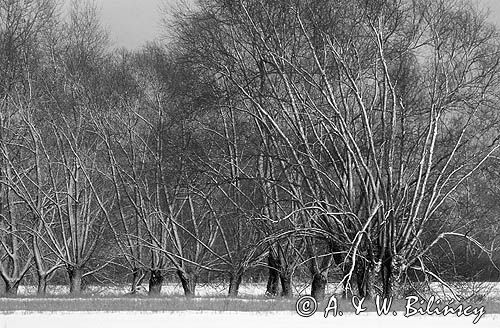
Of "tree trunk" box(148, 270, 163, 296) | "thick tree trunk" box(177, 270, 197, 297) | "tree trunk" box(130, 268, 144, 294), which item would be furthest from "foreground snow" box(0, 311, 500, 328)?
"tree trunk" box(130, 268, 144, 294)

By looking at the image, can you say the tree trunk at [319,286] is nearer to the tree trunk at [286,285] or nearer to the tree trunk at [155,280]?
the tree trunk at [286,285]

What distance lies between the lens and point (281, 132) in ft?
51.3

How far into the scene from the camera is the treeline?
15969 mm

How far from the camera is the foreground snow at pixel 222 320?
11.6 metres

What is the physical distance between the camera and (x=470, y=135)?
59.8 ft

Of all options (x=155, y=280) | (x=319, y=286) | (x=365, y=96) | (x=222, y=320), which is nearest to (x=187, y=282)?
(x=155, y=280)

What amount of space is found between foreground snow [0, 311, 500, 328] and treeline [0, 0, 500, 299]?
146 centimetres

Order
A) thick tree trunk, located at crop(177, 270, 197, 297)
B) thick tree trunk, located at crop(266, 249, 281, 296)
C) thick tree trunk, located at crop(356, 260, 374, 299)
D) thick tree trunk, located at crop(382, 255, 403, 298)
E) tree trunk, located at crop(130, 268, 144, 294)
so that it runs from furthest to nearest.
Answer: tree trunk, located at crop(130, 268, 144, 294) → thick tree trunk, located at crop(177, 270, 197, 297) → thick tree trunk, located at crop(266, 249, 281, 296) → thick tree trunk, located at crop(356, 260, 374, 299) → thick tree trunk, located at crop(382, 255, 403, 298)

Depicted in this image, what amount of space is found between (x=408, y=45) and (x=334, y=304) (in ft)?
21.8

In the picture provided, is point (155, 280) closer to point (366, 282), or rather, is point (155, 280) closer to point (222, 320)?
point (366, 282)

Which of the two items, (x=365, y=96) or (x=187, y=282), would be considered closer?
(x=365, y=96)

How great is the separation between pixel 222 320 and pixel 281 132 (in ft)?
15.5

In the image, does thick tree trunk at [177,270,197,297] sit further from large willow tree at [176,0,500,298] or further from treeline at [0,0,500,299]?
large willow tree at [176,0,500,298]

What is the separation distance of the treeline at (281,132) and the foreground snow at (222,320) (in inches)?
57.4
